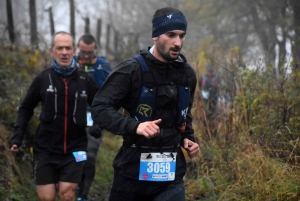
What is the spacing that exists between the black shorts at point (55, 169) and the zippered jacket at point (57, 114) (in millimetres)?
72

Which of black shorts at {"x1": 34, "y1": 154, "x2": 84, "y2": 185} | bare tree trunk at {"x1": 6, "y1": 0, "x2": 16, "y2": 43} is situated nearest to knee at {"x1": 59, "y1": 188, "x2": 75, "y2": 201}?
black shorts at {"x1": 34, "y1": 154, "x2": 84, "y2": 185}

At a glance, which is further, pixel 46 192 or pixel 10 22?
pixel 10 22

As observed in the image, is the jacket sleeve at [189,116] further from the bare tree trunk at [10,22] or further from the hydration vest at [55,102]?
the bare tree trunk at [10,22]

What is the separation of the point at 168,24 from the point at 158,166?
1.08 m

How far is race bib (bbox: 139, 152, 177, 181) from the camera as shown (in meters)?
4.02

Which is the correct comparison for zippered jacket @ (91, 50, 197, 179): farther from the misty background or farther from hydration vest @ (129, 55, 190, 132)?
the misty background

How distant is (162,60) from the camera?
4109mm

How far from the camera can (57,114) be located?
5.58 m

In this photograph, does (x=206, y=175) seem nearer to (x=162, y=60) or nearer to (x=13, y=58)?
(x=162, y=60)

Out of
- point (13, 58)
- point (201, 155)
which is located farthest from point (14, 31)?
point (201, 155)

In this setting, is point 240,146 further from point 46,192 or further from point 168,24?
point 168,24

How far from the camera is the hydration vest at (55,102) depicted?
18.3ft

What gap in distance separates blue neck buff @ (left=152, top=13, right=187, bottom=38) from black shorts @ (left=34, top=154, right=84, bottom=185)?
1964 millimetres

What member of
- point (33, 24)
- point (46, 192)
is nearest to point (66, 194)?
point (46, 192)
